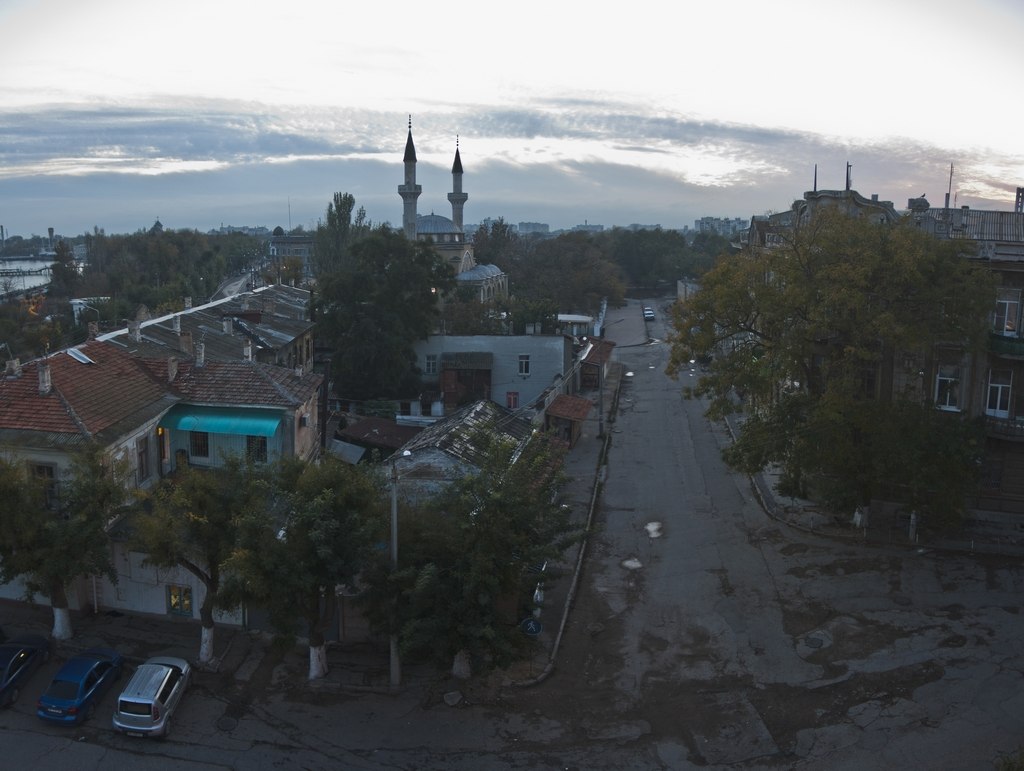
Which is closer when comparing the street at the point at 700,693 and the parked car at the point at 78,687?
the street at the point at 700,693

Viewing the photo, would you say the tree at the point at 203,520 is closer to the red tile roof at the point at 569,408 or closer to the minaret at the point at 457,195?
the red tile roof at the point at 569,408

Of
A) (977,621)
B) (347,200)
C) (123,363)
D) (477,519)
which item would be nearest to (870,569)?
(977,621)

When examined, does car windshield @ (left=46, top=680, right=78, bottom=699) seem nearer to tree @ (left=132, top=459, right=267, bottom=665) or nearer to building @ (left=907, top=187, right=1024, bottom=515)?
tree @ (left=132, top=459, right=267, bottom=665)

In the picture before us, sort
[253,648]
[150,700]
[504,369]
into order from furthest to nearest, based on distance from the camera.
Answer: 1. [504,369]
2. [253,648]
3. [150,700]

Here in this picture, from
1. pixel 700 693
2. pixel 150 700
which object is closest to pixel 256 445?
pixel 150 700

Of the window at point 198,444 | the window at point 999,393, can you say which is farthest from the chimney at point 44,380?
the window at point 999,393

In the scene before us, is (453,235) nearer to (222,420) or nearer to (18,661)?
(222,420)

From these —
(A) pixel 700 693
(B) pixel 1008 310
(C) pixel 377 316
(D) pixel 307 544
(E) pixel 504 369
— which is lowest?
(A) pixel 700 693
